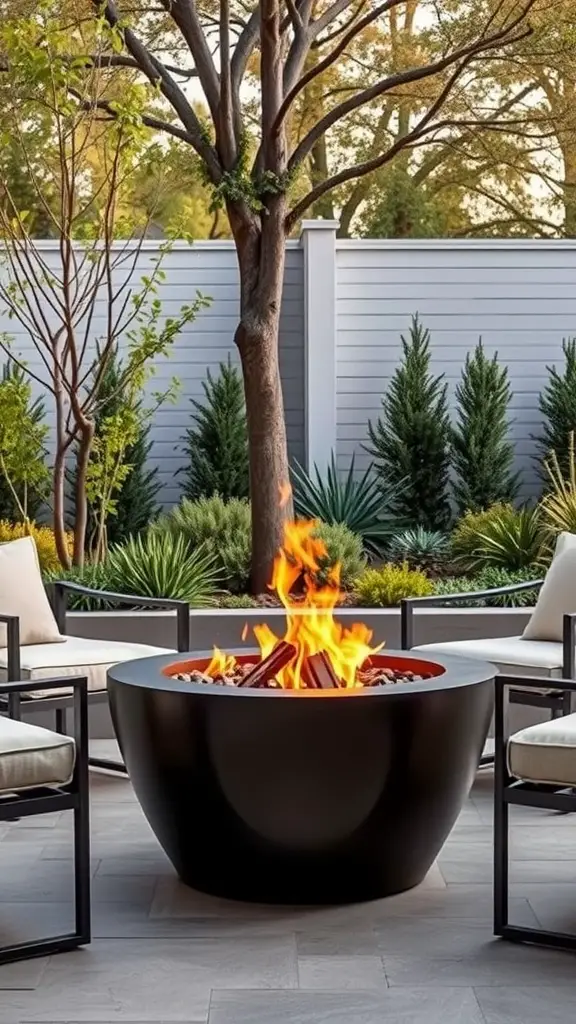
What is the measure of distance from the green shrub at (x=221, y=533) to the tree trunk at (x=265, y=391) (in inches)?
8.2

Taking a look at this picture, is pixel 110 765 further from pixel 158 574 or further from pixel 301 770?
pixel 301 770

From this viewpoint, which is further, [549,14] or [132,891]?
[549,14]

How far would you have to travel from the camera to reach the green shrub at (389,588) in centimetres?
703

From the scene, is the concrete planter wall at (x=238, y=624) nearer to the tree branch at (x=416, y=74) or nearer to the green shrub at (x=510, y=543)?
the green shrub at (x=510, y=543)

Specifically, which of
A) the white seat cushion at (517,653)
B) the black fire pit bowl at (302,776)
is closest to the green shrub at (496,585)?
the white seat cushion at (517,653)

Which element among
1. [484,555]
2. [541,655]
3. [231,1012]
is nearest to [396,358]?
[484,555]

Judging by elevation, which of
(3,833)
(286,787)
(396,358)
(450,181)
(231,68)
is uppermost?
(450,181)

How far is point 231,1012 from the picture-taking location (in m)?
3.12

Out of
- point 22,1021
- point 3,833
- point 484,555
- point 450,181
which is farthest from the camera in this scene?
point 450,181

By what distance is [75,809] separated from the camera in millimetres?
3602

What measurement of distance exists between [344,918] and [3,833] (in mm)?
1498

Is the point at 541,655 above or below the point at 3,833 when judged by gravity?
above

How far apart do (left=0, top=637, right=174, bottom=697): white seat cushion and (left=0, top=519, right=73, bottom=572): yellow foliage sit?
2784mm

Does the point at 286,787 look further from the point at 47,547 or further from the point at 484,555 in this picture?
the point at 47,547
